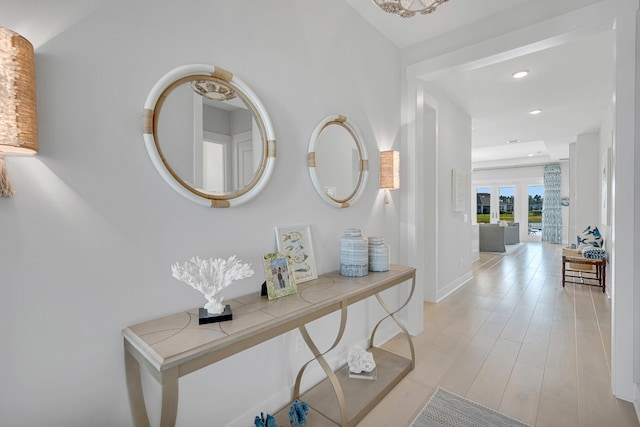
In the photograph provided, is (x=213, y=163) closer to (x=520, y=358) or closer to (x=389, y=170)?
(x=389, y=170)

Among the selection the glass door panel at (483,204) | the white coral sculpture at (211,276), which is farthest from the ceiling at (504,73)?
the glass door panel at (483,204)

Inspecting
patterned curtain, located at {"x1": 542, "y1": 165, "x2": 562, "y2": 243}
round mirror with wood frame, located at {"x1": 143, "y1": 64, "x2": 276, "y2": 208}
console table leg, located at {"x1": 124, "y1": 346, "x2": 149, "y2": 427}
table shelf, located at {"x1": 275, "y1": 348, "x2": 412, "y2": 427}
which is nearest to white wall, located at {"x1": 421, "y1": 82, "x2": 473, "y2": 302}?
table shelf, located at {"x1": 275, "y1": 348, "x2": 412, "y2": 427}

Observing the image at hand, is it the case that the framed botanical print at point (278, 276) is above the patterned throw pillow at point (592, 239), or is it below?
above

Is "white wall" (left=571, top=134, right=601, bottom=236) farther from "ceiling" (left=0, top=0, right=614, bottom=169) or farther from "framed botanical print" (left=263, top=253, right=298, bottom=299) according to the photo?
"framed botanical print" (left=263, top=253, right=298, bottom=299)

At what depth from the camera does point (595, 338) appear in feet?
9.18

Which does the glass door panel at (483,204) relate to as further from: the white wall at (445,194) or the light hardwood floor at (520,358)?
the light hardwood floor at (520,358)

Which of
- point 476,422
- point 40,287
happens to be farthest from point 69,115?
point 476,422

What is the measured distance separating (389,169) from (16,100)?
224 cm

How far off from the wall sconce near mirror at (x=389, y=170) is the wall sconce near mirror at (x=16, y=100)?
7.14ft

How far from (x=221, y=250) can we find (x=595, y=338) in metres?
3.44

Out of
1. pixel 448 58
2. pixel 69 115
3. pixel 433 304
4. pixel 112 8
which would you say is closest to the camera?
pixel 69 115

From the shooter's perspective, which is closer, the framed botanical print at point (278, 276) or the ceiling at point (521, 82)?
the framed botanical print at point (278, 276)

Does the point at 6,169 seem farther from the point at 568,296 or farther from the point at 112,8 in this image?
the point at 568,296

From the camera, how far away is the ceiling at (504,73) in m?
1.07
